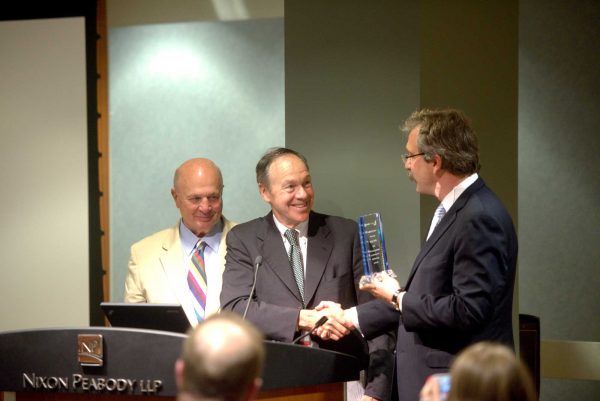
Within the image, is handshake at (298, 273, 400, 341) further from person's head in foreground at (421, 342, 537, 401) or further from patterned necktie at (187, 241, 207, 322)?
person's head in foreground at (421, 342, 537, 401)

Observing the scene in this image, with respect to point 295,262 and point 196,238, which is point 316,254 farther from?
point 196,238

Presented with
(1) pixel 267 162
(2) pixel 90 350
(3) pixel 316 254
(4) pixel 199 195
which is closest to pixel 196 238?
(4) pixel 199 195

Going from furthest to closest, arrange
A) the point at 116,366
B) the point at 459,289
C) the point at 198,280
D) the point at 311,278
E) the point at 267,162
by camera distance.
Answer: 1. the point at 198,280
2. the point at 267,162
3. the point at 311,278
4. the point at 459,289
5. the point at 116,366

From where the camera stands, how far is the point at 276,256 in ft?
11.8

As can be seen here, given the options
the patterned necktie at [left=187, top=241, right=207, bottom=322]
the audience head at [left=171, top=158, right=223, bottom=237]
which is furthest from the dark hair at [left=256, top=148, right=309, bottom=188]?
the patterned necktie at [left=187, top=241, right=207, bottom=322]

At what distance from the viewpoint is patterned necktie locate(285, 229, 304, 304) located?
357cm

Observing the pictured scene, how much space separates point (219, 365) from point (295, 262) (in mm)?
2016

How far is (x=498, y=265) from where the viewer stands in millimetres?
2861

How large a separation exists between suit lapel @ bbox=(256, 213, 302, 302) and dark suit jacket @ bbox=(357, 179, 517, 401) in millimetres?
616

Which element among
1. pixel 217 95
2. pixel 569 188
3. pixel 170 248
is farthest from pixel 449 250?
pixel 569 188

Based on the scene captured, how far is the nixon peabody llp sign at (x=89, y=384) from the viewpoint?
2.70 metres

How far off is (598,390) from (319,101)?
10.5ft

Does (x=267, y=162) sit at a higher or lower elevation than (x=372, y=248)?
higher

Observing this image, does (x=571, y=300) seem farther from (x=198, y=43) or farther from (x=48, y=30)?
(x=48, y=30)
